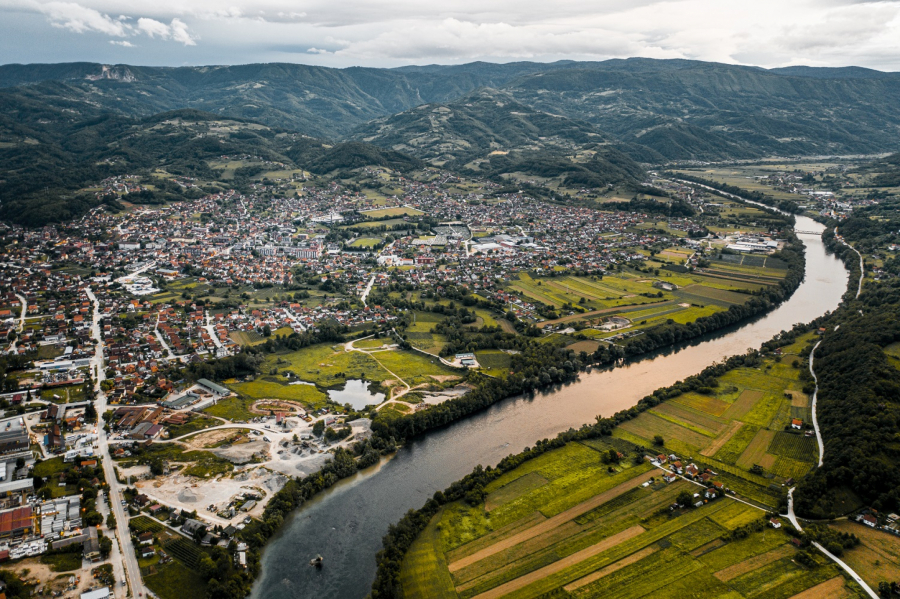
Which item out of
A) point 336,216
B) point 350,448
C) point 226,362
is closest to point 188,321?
point 226,362

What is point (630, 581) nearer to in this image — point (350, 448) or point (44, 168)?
point (350, 448)

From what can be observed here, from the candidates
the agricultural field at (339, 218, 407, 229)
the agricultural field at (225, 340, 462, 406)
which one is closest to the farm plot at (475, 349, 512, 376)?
the agricultural field at (225, 340, 462, 406)

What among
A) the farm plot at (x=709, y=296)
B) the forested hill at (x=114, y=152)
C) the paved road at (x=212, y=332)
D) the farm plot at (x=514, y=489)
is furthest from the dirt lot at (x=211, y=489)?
the forested hill at (x=114, y=152)

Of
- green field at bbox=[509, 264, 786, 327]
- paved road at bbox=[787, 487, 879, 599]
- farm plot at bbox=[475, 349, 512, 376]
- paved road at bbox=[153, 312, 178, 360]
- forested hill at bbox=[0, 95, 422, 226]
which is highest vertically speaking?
forested hill at bbox=[0, 95, 422, 226]

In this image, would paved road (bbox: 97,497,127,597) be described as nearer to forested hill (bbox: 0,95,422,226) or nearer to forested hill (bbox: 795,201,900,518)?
forested hill (bbox: 795,201,900,518)

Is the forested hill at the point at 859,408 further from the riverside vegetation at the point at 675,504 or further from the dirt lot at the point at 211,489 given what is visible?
the dirt lot at the point at 211,489

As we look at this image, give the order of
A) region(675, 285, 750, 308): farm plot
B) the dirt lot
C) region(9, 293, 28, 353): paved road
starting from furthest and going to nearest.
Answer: region(675, 285, 750, 308): farm plot < region(9, 293, 28, 353): paved road < the dirt lot

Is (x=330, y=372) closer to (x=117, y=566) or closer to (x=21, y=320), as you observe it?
(x=117, y=566)
